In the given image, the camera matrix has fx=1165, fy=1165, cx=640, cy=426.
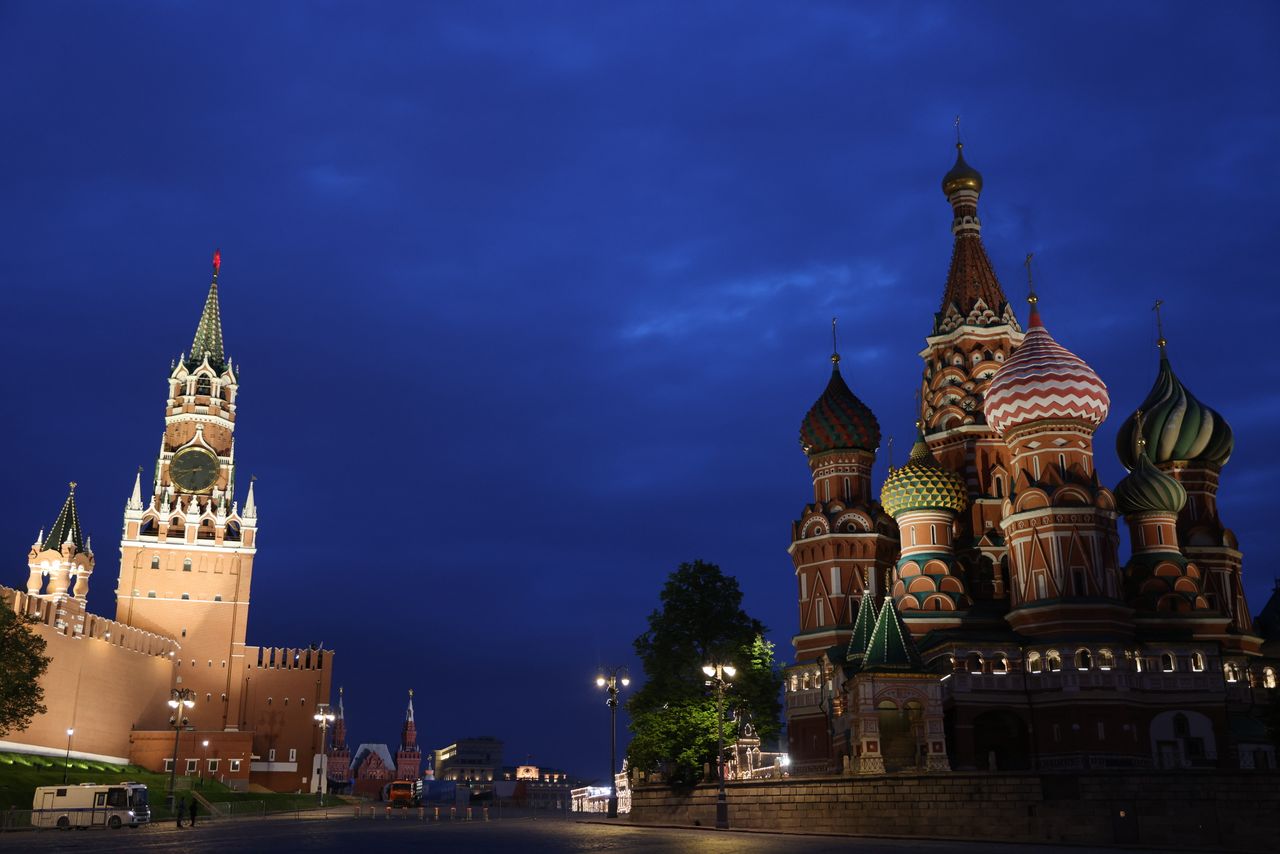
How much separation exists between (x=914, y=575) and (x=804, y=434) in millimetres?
11672

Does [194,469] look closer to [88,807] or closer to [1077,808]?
[88,807]

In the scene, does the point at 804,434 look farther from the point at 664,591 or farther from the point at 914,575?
the point at 664,591

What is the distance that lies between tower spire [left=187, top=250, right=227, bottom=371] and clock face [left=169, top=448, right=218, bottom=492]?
8416mm

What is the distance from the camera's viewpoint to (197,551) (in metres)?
87.7

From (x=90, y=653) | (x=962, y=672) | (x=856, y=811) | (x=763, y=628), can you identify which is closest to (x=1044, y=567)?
(x=962, y=672)

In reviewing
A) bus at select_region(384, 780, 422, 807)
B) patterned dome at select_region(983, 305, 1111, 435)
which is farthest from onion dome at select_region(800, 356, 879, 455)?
bus at select_region(384, 780, 422, 807)

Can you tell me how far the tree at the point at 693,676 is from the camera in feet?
144

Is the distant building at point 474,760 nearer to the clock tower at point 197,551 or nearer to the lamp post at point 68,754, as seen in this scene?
the clock tower at point 197,551

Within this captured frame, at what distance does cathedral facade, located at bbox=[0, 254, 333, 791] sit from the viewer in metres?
66.6

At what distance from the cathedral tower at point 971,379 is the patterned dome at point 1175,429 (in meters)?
7.23

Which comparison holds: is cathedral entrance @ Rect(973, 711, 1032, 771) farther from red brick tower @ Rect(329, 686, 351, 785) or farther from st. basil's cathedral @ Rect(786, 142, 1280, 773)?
red brick tower @ Rect(329, 686, 351, 785)

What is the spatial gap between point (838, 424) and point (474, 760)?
4696 inches

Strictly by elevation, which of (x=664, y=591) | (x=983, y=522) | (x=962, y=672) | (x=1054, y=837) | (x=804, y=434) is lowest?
(x=1054, y=837)

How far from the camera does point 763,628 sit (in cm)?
4888
